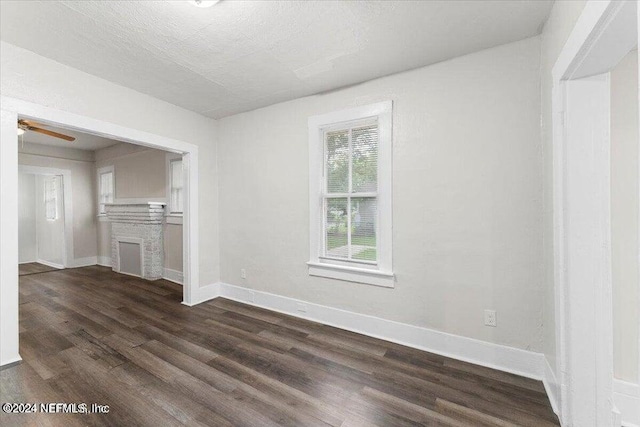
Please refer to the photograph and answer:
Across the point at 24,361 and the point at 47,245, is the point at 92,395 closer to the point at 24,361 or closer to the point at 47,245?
the point at 24,361

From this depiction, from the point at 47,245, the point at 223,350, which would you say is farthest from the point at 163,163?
the point at 47,245

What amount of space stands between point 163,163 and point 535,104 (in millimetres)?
5443

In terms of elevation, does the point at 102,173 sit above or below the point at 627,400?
above

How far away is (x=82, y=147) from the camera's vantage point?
606cm

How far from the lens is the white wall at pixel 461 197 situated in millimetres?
2100

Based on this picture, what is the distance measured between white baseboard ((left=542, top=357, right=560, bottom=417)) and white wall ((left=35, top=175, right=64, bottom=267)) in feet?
28.0

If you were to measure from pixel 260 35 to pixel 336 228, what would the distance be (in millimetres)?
1968

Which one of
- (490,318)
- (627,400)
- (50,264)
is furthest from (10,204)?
(50,264)

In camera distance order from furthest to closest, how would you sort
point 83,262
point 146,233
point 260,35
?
point 83,262, point 146,233, point 260,35

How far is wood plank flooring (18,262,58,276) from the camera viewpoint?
558 centimetres

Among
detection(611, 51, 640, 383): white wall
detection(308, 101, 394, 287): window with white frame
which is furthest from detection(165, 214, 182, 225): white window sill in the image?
detection(611, 51, 640, 383): white wall

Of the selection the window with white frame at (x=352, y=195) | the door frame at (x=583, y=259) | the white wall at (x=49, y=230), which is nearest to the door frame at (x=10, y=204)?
the window with white frame at (x=352, y=195)

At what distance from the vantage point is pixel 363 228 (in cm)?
290

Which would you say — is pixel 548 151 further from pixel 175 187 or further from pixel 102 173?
pixel 102 173
